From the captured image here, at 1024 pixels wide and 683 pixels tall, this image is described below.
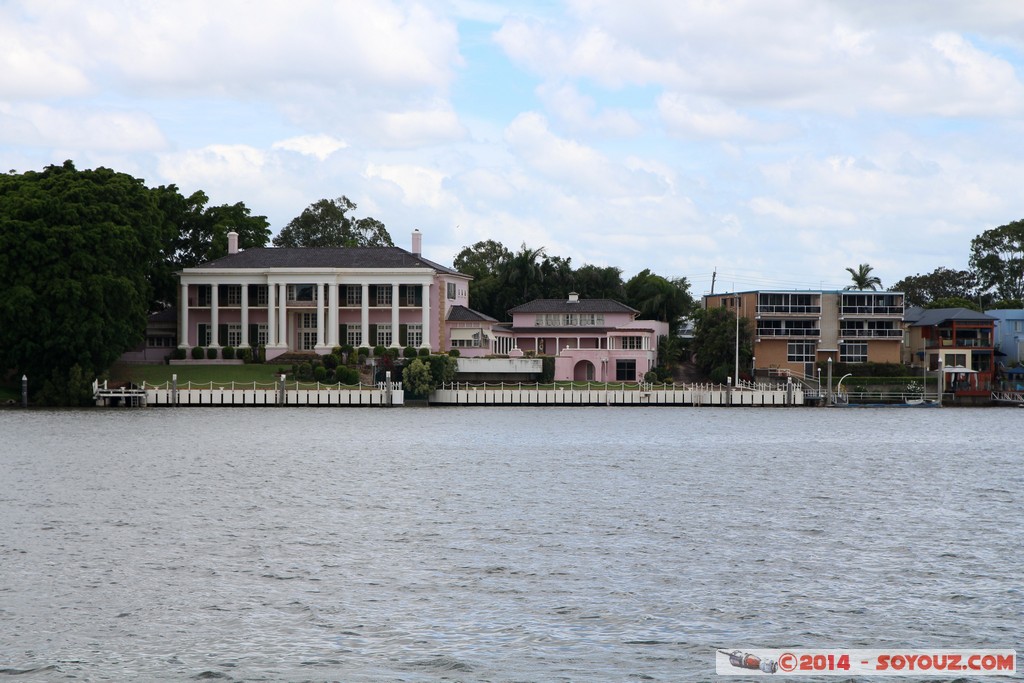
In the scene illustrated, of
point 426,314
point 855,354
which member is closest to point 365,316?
point 426,314

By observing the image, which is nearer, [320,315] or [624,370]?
[320,315]

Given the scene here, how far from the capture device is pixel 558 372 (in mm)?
106188

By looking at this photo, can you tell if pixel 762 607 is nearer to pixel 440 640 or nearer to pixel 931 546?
pixel 440 640

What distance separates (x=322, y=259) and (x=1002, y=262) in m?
79.6

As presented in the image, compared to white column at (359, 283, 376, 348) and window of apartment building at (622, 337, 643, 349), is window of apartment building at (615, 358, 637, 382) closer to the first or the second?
window of apartment building at (622, 337, 643, 349)

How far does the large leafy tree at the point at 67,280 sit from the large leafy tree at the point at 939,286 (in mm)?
91982

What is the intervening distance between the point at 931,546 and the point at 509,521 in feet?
Answer: 31.4

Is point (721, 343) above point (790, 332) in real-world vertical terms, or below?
below

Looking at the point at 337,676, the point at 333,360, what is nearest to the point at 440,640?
the point at 337,676

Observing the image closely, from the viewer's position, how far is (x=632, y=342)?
10981 cm

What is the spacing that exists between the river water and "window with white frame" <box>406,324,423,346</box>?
167 feet

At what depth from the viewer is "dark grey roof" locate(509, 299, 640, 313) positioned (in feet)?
373

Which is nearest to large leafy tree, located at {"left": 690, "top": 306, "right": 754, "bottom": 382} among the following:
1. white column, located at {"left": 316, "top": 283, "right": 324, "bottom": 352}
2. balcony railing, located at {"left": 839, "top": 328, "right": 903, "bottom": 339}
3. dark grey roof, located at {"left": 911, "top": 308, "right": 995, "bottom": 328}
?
balcony railing, located at {"left": 839, "top": 328, "right": 903, "bottom": 339}

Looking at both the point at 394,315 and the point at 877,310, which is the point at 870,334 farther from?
the point at 394,315
